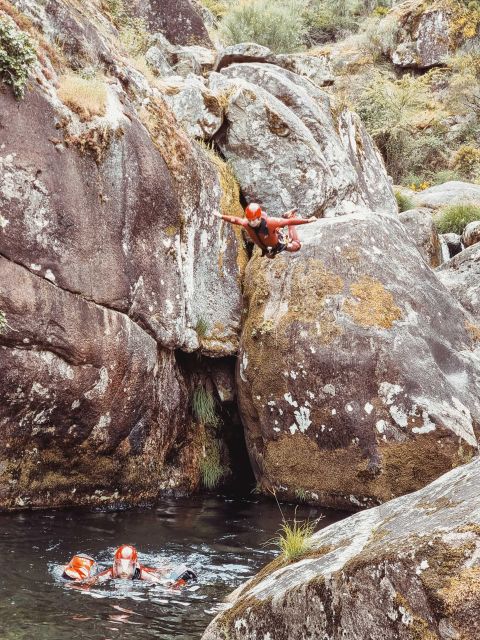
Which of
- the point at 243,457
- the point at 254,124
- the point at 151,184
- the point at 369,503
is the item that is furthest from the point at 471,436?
the point at 254,124

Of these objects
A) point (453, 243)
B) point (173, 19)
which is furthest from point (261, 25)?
point (453, 243)

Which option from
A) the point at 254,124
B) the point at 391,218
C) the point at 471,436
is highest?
the point at 254,124

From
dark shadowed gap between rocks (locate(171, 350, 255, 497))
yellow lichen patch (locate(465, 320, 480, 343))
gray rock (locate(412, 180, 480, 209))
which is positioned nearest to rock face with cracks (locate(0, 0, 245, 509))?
dark shadowed gap between rocks (locate(171, 350, 255, 497))

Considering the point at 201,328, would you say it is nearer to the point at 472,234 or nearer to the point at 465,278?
the point at 465,278

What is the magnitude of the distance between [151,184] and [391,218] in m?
5.25

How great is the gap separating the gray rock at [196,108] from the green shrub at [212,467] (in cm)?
687

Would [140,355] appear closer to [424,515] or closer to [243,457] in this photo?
[243,457]

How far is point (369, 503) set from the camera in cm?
1137

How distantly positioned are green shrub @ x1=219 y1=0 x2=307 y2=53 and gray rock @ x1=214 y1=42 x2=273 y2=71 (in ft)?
37.9

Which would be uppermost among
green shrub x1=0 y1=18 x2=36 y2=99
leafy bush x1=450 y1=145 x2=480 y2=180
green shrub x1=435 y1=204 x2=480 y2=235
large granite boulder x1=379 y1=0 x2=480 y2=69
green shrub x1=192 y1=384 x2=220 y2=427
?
large granite boulder x1=379 y1=0 x2=480 y2=69

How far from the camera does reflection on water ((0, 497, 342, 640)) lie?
21.0ft

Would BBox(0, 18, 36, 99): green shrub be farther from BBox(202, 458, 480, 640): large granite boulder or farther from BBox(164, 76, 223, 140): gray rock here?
BBox(202, 458, 480, 640): large granite boulder

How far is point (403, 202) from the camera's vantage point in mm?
24719

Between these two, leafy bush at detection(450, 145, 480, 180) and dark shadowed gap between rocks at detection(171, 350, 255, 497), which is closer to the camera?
dark shadowed gap between rocks at detection(171, 350, 255, 497)
